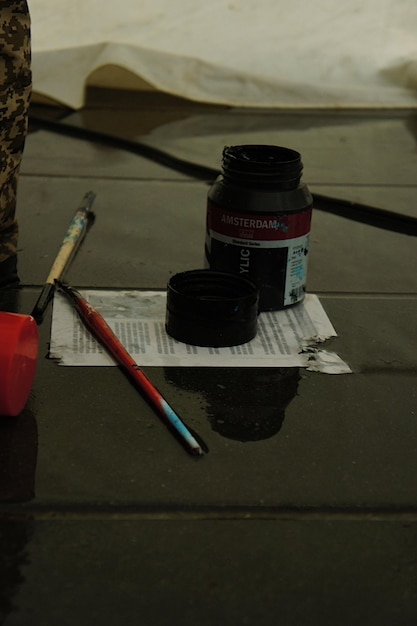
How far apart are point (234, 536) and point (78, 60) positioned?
6.98 feet

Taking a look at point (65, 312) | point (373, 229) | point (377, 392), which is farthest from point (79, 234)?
point (377, 392)

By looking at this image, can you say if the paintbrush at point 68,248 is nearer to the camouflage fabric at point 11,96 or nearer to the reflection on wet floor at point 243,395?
the camouflage fabric at point 11,96

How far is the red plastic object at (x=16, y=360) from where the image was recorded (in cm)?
97

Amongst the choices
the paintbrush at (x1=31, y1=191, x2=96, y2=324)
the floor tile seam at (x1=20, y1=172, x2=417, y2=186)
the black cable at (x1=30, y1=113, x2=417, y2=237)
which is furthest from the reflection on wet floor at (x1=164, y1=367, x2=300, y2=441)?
the floor tile seam at (x1=20, y1=172, x2=417, y2=186)

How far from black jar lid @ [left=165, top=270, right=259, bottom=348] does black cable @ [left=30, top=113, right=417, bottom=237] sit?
0.63 meters

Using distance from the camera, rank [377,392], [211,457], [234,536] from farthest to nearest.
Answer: [377,392] → [211,457] → [234,536]

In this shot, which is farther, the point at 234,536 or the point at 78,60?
the point at 78,60

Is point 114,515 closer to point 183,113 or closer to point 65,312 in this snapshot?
point 65,312

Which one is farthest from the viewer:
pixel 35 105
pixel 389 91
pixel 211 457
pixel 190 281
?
pixel 389 91

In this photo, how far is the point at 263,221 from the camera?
4.14 ft

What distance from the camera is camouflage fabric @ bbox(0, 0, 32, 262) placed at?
1254 mm

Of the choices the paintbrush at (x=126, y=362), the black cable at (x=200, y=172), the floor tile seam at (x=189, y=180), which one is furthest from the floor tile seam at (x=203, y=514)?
the floor tile seam at (x=189, y=180)

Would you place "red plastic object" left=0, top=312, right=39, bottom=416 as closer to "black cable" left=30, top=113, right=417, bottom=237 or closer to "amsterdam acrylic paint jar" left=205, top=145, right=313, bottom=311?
"amsterdam acrylic paint jar" left=205, top=145, right=313, bottom=311

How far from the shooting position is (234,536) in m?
0.84
